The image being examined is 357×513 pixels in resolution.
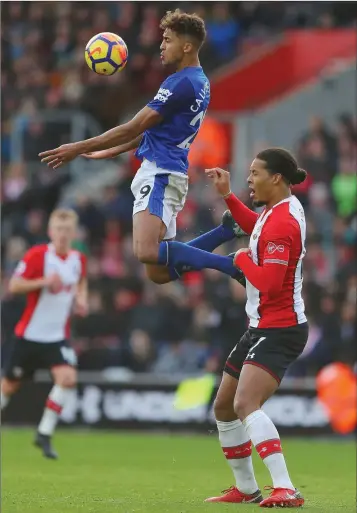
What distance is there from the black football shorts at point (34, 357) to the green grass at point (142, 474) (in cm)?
87

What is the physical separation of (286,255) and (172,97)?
145 cm

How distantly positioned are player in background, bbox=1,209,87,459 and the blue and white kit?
3.99 meters

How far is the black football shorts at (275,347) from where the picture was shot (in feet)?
25.7

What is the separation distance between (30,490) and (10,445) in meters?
4.64

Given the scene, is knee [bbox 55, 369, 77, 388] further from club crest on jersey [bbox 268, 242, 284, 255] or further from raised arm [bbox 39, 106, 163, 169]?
club crest on jersey [bbox 268, 242, 284, 255]

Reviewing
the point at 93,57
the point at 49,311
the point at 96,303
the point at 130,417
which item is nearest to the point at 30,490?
the point at 93,57

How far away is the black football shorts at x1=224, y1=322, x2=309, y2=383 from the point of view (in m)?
7.85

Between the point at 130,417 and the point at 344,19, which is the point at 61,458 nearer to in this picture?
the point at 130,417

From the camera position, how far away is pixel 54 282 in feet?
40.4

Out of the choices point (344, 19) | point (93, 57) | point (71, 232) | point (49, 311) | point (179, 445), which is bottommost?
point (179, 445)

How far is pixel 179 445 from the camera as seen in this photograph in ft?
46.6

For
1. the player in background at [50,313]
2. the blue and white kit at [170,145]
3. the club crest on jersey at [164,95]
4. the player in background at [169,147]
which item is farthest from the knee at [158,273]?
the player in background at [50,313]

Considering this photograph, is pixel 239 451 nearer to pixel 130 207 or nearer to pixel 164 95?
pixel 164 95

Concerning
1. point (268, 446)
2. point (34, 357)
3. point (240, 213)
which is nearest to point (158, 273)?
point (240, 213)
